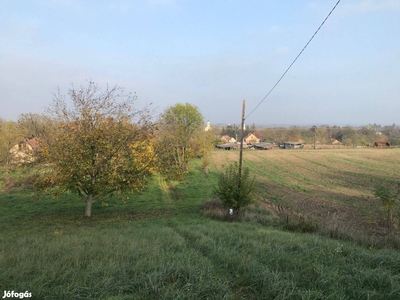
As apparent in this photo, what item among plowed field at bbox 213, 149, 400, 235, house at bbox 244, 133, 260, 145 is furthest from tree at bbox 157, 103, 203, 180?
house at bbox 244, 133, 260, 145

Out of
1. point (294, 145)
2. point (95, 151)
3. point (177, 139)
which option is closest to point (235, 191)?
point (95, 151)

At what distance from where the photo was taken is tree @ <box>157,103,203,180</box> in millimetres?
20256

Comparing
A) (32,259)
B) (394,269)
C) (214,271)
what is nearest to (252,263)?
(214,271)

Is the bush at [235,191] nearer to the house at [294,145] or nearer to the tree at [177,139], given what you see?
the tree at [177,139]

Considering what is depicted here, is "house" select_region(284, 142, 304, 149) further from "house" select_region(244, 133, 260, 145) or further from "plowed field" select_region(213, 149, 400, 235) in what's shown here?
"plowed field" select_region(213, 149, 400, 235)

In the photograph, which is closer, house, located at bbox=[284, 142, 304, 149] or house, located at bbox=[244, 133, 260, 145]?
house, located at bbox=[284, 142, 304, 149]

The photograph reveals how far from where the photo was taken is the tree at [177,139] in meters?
20.3

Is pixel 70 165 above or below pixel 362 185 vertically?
above

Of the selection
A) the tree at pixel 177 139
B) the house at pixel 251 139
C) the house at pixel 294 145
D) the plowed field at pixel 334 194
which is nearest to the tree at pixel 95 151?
the tree at pixel 177 139

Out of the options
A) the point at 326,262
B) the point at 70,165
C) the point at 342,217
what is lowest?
the point at 342,217

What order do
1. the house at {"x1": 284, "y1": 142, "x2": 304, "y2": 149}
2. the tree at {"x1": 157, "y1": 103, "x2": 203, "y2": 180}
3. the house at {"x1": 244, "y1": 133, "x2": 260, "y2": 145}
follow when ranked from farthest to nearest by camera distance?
the house at {"x1": 244, "y1": 133, "x2": 260, "y2": 145} → the house at {"x1": 284, "y1": 142, "x2": 304, "y2": 149} → the tree at {"x1": 157, "y1": 103, "x2": 203, "y2": 180}

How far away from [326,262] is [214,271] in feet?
7.56

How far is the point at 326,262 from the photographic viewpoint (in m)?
5.21

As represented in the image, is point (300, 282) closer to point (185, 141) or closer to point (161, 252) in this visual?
point (161, 252)
